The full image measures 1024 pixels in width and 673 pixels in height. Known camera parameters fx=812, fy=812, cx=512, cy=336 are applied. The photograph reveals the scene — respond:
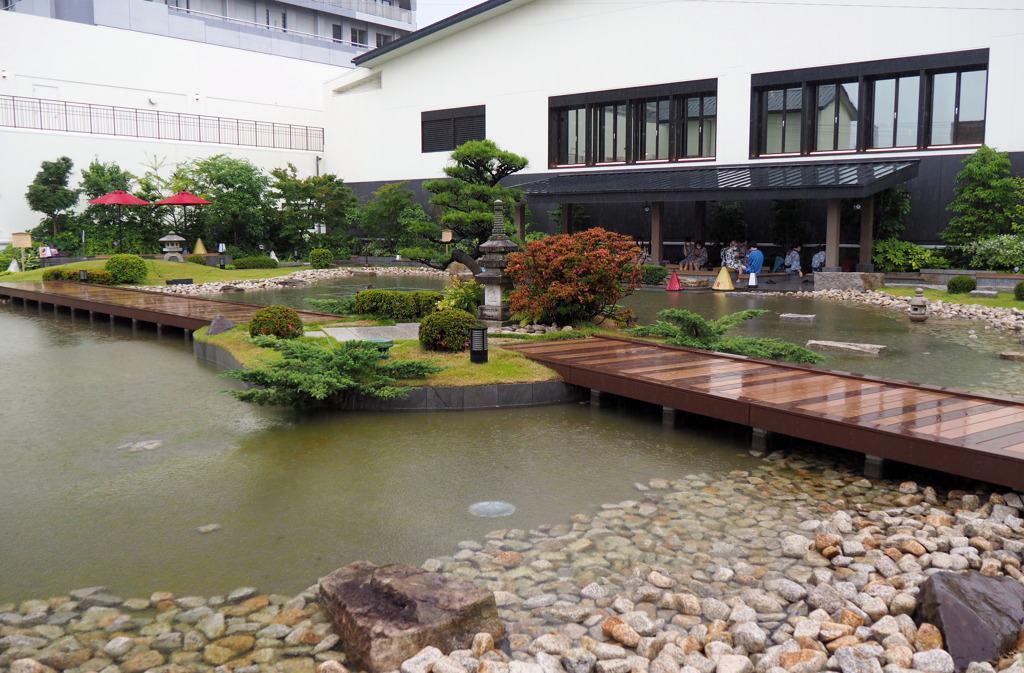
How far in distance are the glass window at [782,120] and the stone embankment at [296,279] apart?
464 inches

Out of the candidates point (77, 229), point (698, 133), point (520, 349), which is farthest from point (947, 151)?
point (77, 229)

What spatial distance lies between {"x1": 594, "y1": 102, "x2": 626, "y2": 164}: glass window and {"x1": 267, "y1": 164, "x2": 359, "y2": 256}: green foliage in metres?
10.8

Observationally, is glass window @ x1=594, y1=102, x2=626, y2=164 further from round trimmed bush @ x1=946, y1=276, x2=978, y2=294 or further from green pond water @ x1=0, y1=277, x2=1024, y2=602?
green pond water @ x1=0, y1=277, x2=1024, y2=602

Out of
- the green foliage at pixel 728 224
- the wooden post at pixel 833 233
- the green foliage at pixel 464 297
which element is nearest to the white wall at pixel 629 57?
the green foliage at pixel 728 224

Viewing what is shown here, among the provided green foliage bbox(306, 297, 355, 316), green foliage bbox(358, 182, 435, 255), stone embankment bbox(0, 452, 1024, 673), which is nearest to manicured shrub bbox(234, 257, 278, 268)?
green foliage bbox(358, 182, 435, 255)

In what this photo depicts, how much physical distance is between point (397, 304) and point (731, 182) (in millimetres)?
14123

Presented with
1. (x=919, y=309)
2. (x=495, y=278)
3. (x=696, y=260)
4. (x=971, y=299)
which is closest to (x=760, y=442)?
(x=495, y=278)

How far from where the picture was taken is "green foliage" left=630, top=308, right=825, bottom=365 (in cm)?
1027

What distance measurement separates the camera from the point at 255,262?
29.6 m

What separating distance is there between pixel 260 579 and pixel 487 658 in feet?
5.60

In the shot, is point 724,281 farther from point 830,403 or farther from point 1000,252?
point 830,403

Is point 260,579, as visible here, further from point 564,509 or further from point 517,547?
point 564,509

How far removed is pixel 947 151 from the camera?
23422mm

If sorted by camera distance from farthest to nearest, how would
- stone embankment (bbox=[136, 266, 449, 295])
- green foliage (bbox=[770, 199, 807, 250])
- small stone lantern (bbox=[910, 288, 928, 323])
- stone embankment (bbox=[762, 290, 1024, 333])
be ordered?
green foliage (bbox=[770, 199, 807, 250]), stone embankment (bbox=[136, 266, 449, 295]), small stone lantern (bbox=[910, 288, 928, 323]), stone embankment (bbox=[762, 290, 1024, 333])
